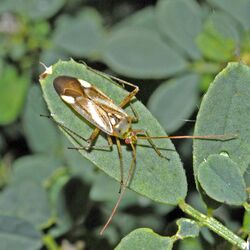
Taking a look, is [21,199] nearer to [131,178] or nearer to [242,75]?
[131,178]

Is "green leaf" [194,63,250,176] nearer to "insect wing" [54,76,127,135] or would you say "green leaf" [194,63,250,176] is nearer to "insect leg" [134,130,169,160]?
"insect leg" [134,130,169,160]

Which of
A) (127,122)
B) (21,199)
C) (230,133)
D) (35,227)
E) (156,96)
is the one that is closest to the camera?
(230,133)

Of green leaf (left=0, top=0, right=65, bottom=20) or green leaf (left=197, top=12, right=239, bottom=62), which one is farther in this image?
green leaf (left=0, top=0, right=65, bottom=20)

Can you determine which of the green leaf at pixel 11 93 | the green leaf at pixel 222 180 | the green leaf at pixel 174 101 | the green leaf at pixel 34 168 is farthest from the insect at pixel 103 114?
the green leaf at pixel 11 93

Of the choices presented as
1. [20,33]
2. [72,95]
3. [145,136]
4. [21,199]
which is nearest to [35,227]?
[21,199]

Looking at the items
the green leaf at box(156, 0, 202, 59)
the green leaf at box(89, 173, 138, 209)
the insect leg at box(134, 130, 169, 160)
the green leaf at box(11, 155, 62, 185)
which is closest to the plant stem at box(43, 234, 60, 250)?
the green leaf at box(89, 173, 138, 209)

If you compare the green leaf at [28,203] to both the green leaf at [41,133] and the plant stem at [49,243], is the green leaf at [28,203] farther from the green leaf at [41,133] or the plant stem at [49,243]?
the green leaf at [41,133]

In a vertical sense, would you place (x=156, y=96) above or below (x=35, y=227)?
above

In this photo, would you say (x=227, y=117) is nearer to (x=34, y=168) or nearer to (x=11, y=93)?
A: (x=34, y=168)
